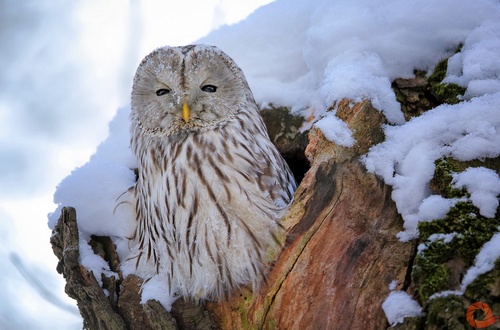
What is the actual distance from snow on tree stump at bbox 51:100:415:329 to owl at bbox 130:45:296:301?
108 mm

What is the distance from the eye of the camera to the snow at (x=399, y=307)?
1.86 meters

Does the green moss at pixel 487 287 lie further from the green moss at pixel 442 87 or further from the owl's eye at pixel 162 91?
the owl's eye at pixel 162 91

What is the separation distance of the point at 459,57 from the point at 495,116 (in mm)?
533

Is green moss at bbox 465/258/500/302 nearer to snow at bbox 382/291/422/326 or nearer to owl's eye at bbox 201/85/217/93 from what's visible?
snow at bbox 382/291/422/326

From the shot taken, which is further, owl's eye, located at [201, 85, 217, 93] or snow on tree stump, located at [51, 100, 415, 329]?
owl's eye, located at [201, 85, 217, 93]

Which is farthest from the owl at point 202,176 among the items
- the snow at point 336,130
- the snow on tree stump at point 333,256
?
the snow at point 336,130

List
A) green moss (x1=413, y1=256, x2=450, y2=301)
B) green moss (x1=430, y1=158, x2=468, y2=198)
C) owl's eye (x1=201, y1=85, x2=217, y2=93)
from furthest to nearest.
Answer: owl's eye (x1=201, y1=85, x2=217, y2=93)
green moss (x1=430, y1=158, x2=468, y2=198)
green moss (x1=413, y1=256, x2=450, y2=301)

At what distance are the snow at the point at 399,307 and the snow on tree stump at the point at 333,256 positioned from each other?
0.14 feet

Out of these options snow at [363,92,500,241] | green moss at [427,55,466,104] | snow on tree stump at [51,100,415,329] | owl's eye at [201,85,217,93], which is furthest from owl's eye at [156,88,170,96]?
green moss at [427,55,466,104]

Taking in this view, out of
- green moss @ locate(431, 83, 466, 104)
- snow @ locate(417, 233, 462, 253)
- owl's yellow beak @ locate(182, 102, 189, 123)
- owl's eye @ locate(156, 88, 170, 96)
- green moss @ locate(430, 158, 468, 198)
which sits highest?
owl's eye @ locate(156, 88, 170, 96)

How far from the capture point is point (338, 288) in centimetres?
208

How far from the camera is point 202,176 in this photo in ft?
8.24

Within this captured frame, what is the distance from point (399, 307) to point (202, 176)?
3.31 feet

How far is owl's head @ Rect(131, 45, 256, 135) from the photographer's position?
8.63ft
